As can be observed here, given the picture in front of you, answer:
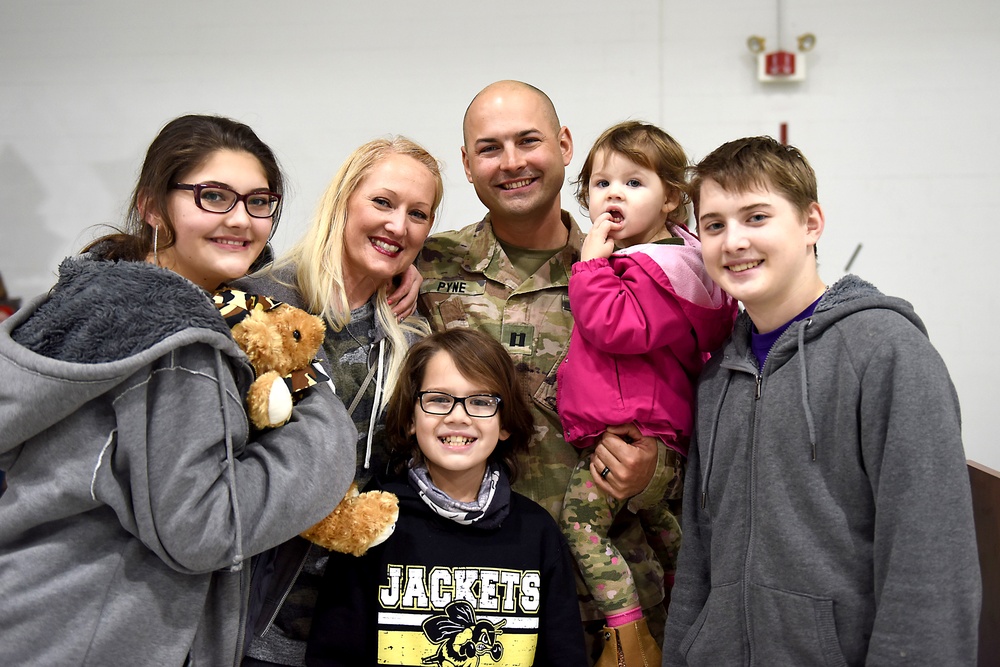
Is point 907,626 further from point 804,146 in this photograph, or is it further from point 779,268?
point 804,146

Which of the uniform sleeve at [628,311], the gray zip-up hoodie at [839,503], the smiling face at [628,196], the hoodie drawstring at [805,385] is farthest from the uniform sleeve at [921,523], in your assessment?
the smiling face at [628,196]

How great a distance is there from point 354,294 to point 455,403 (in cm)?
47

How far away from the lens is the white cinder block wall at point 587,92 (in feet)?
13.6

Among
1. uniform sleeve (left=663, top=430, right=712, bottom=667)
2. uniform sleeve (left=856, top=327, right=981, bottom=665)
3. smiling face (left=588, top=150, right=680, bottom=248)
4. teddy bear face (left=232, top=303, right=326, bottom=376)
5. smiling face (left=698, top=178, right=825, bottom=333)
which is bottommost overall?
uniform sleeve (left=663, top=430, right=712, bottom=667)

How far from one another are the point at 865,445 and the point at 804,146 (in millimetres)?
3100

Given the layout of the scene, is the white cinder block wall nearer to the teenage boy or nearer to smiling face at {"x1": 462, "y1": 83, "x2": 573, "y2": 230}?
smiling face at {"x1": 462, "y1": 83, "x2": 573, "y2": 230}

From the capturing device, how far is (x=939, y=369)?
1443 millimetres

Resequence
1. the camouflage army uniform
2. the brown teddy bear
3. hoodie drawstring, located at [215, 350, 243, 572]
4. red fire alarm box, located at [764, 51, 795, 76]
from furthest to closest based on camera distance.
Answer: red fire alarm box, located at [764, 51, 795, 76] < the camouflage army uniform < the brown teddy bear < hoodie drawstring, located at [215, 350, 243, 572]

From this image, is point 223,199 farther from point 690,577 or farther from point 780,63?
point 780,63

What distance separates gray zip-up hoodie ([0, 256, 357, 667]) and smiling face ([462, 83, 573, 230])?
1198 mm

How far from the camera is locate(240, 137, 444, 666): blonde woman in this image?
1.90 m

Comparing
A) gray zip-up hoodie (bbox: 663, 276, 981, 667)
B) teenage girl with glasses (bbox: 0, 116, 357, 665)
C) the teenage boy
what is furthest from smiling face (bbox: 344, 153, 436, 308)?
→ gray zip-up hoodie (bbox: 663, 276, 981, 667)

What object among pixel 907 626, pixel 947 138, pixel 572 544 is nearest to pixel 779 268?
pixel 907 626

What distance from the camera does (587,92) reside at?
4254 mm
